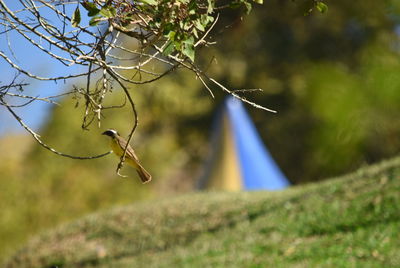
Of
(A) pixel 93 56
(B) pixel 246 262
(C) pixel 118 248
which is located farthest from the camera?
(C) pixel 118 248

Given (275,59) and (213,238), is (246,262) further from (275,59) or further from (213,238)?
(275,59)

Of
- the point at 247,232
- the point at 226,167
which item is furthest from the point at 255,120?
the point at 247,232

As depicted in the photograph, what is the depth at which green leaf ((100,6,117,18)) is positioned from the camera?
2.55m

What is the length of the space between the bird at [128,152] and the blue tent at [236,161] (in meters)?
9.84

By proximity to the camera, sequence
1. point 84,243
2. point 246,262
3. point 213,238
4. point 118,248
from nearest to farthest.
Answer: point 246,262, point 213,238, point 118,248, point 84,243

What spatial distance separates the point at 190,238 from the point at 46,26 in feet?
20.9

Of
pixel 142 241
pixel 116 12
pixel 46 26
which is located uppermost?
pixel 142 241

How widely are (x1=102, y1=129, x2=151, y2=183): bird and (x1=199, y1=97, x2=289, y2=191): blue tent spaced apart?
32.3 ft

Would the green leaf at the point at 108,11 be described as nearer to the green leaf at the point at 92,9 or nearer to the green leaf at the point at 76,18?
the green leaf at the point at 92,9

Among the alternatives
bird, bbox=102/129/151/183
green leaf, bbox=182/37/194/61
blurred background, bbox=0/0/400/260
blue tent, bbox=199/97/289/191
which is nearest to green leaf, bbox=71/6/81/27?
green leaf, bbox=182/37/194/61

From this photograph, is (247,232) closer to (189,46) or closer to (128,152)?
(128,152)

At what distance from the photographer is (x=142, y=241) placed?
31.0ft

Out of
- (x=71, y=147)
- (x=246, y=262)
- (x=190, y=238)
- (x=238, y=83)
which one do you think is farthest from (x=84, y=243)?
(x=238, y=83)

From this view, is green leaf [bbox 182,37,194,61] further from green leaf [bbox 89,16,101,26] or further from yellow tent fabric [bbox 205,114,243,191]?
yellow tent fabric [bbox 205,114,243,191]
